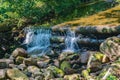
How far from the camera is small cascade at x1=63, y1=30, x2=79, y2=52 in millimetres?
19203

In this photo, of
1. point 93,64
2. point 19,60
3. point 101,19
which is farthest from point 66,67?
point 101,19

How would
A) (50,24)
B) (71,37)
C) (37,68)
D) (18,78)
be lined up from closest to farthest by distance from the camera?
(18,78), (37,68), (71,37), (50,24)

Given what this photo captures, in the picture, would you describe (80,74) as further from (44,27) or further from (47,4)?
(47,4)

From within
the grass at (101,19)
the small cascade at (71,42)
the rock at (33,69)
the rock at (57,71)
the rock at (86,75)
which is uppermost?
the grass at (101,19)

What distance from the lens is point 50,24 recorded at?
2311cm

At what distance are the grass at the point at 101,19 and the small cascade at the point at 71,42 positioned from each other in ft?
4.19

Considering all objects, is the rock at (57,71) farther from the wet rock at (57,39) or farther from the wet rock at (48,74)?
the wet rock at (57,39)

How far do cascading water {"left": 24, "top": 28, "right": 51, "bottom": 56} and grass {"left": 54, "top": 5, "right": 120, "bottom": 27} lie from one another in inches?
50.3

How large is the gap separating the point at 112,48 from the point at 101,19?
5.77 m

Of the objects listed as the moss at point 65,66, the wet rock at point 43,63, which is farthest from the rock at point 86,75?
the wet rock at point 43,63

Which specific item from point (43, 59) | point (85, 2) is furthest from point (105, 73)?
point (85, 2)

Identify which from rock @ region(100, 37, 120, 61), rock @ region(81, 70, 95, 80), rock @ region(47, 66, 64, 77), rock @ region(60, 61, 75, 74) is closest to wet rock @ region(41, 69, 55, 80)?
rock @ region(47, 66, 64, 77)

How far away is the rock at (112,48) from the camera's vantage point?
600 inches

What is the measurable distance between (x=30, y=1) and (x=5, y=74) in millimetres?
10454
